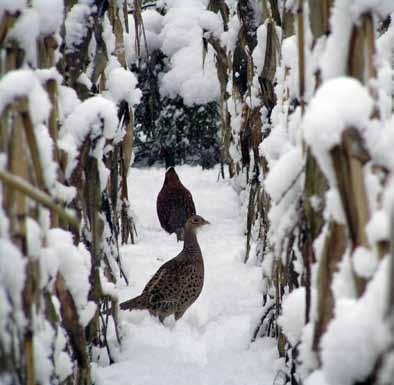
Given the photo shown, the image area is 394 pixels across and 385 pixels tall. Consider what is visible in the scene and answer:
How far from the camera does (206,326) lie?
10.3 ft

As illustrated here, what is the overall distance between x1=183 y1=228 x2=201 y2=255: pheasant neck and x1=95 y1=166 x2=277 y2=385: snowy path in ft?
0.67

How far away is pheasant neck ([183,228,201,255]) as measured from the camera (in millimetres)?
3693

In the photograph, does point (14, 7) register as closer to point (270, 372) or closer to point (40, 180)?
point (40, 180)

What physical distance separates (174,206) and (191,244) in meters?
1.33

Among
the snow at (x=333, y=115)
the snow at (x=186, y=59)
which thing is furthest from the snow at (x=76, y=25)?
the snow at (x=186, y=59)

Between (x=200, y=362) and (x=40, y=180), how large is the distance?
1544 millimetres

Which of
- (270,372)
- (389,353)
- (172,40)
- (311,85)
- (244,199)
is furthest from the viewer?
(172,40)

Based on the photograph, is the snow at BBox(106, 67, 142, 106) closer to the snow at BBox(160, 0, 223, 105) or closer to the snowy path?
the snowy path

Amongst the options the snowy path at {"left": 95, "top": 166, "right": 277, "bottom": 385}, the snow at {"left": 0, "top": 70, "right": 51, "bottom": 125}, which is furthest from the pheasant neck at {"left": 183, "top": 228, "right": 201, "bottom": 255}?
the snow at {"left": 0, "top": 70, "right": 51, "bottom": 125}

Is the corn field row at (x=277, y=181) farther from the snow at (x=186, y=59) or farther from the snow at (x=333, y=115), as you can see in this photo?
the snow at (x=186, y=59)

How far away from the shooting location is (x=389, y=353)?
89cm

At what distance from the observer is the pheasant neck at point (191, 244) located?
12.1 feet

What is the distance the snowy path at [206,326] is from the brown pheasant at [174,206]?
79mm

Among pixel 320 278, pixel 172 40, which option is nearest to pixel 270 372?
pixel 320 278
